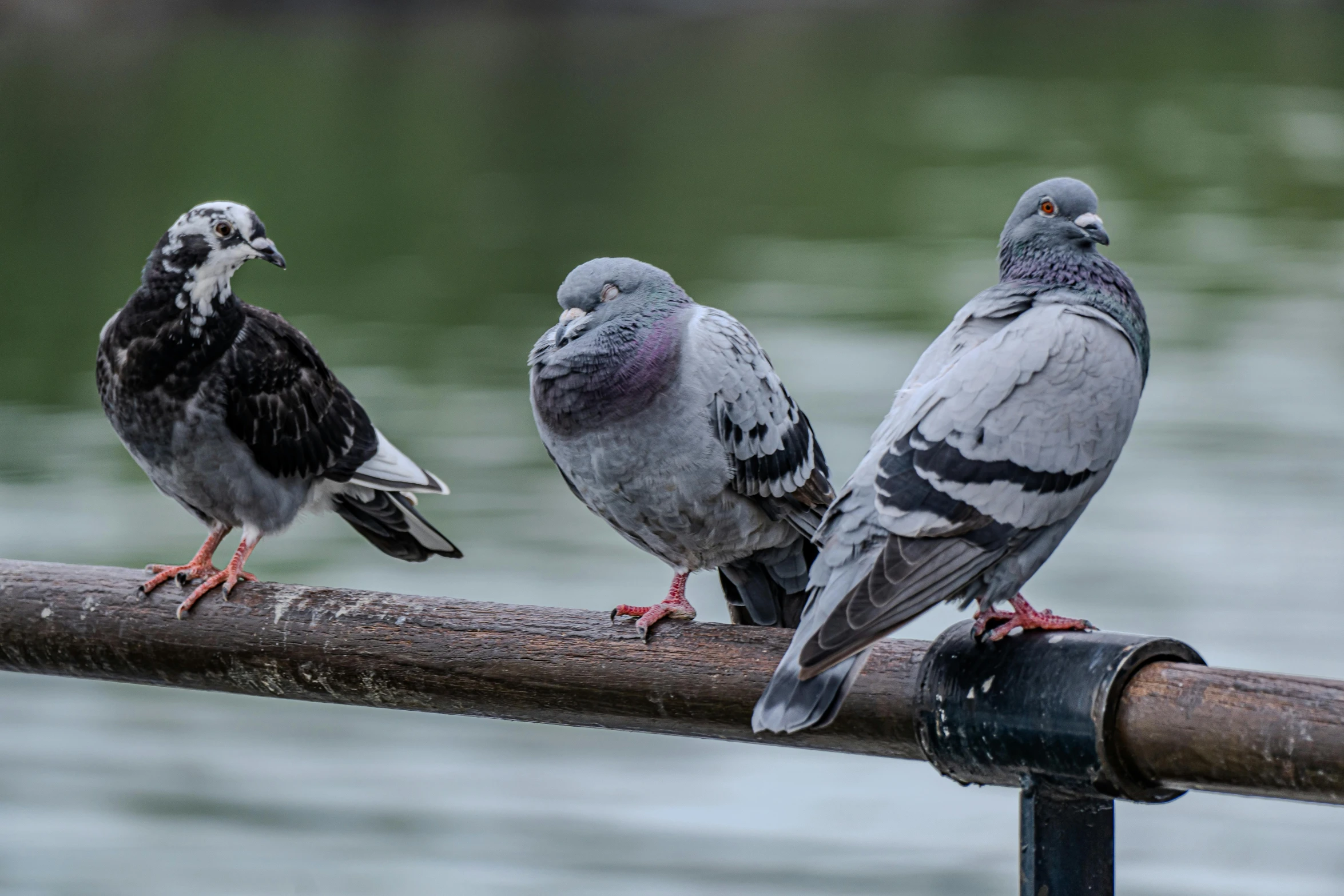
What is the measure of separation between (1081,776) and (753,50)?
4311cm

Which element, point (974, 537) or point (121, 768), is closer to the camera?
point (974, 537)

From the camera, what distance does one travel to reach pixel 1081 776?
2.44m

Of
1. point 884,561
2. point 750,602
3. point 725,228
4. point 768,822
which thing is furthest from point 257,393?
point 725,228

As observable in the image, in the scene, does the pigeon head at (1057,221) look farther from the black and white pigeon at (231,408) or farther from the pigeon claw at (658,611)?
the black and white pigeon at (231,408)

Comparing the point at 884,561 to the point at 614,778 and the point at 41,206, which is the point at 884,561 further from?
the point at 41,206

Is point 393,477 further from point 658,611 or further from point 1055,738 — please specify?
point 1055,738

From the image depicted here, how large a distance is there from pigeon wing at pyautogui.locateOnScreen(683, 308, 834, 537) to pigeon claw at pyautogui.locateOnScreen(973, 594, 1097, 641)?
2.24 ft

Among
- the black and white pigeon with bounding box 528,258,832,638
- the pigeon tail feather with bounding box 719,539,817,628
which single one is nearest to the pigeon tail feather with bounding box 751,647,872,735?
the black and white pigeon with bounding box 528,258,832,638

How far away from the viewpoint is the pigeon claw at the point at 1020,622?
2729 mm

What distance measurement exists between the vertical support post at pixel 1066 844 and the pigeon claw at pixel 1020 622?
281 millimetres

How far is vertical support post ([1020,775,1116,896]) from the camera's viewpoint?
7.98 feet

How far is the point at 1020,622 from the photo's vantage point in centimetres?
280

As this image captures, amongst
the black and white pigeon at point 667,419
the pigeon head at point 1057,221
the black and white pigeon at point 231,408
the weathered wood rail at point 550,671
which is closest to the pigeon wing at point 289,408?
the black and white pigeon at point 231,408

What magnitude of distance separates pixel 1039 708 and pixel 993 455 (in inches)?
24.5
